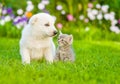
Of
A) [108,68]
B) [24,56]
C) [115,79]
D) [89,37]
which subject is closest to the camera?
[115,79]

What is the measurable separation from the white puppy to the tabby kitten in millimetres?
187

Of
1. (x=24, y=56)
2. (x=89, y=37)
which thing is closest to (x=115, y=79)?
(x=24, y=56)

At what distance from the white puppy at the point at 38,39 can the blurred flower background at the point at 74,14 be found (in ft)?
15.0

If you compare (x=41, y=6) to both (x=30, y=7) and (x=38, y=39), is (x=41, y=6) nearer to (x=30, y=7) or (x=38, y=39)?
(x=30, y=7)

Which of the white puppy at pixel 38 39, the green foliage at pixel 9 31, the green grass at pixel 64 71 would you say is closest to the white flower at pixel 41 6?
the green foliage at pixel 9 31

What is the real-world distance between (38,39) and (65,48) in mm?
523

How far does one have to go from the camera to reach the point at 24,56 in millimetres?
8828

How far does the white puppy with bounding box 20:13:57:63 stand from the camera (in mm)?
8727

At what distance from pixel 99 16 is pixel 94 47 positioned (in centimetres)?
272

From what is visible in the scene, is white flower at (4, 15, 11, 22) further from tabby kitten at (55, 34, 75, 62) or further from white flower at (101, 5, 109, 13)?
tabby kitten at (55, 34, 75, 62)

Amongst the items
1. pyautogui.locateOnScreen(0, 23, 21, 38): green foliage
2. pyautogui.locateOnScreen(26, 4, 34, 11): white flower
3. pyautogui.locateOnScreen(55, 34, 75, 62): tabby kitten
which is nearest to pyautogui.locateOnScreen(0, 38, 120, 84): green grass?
pyautogui.locateOnScreen(55, 34, 75, 62): tabby kitten

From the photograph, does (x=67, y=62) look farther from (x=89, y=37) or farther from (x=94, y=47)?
(x=89, y=37)

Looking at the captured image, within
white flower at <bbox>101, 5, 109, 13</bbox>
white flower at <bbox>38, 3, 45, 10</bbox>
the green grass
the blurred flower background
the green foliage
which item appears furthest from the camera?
white flower at <bbox>101, 5, 109, 13</bbox>

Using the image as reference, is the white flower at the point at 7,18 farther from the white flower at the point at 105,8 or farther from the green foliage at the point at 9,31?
the white flower at the point at 105,8
